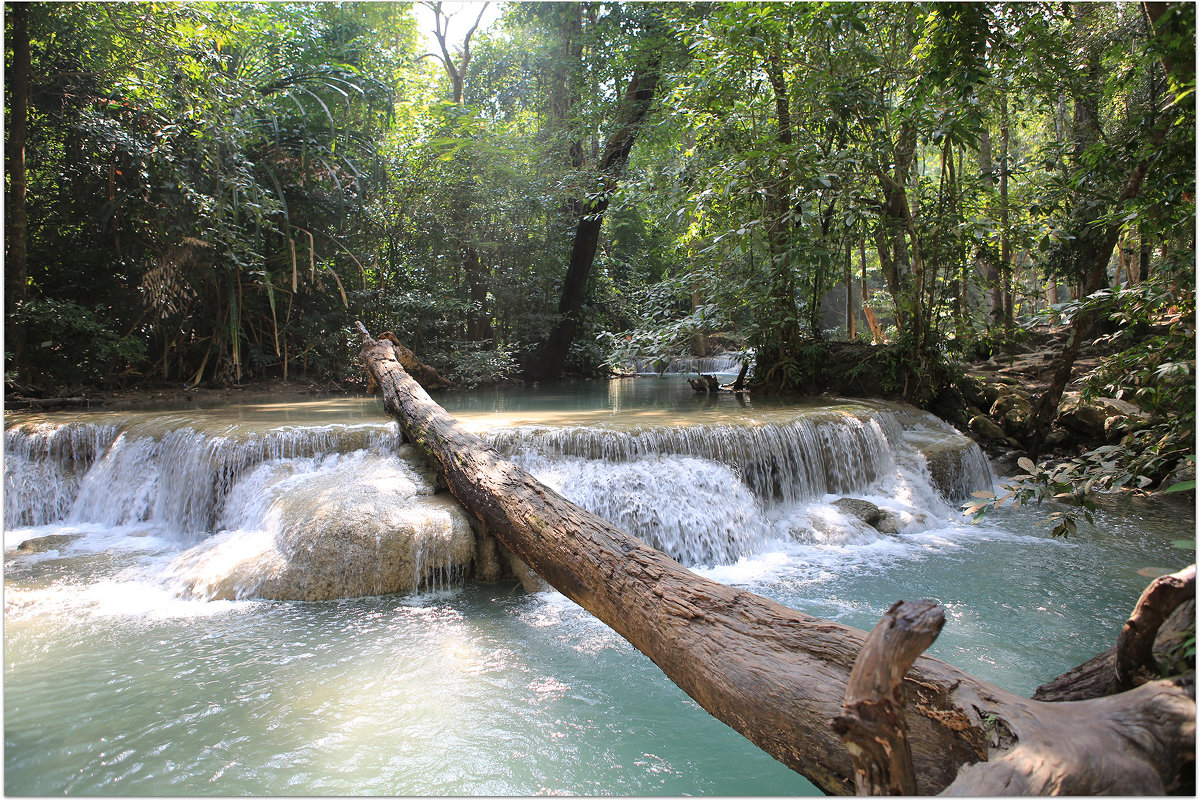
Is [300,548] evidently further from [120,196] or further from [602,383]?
[602,383]

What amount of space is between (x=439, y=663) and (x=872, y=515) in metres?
4.54

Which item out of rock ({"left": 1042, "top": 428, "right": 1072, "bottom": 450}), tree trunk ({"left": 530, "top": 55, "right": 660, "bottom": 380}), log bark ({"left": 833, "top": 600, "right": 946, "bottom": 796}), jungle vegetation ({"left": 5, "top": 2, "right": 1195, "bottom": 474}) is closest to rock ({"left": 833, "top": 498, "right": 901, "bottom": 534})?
jungle vegetation ({"left": 5, "top": 2, "right": 1195, "bottom": 474})

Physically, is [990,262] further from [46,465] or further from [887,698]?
[46,465]

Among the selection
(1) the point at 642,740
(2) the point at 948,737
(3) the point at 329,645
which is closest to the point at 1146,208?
(2) the point at 948,737

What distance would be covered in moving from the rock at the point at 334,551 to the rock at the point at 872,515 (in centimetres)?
381

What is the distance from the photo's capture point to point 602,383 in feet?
46.9

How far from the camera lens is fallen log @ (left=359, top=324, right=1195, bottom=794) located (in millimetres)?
1417

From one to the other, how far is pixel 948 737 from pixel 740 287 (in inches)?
304

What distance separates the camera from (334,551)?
182 inches

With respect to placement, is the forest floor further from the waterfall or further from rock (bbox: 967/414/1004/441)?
the waterfall

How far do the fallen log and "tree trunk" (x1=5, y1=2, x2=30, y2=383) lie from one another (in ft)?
28.1

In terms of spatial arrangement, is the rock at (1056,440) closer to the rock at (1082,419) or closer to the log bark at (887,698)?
the rock at (1082,419)

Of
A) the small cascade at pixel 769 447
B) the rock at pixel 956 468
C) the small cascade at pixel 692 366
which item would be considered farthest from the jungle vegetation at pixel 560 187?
the small cascade at pixel 692 366

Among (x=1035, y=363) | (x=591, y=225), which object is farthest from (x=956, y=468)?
(x=591, y=225)
